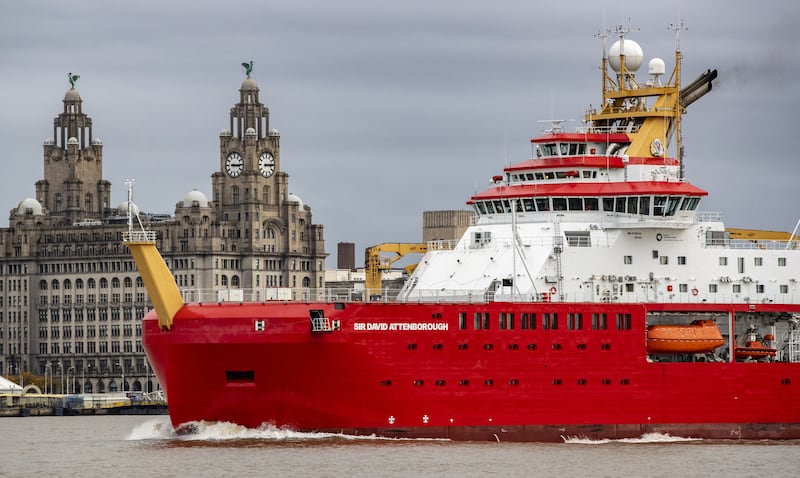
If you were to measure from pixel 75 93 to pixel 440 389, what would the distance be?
107 metres

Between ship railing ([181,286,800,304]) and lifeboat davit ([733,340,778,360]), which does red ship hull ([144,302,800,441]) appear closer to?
lifeboat davit ([733,340,778,360])

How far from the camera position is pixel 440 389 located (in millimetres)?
59156

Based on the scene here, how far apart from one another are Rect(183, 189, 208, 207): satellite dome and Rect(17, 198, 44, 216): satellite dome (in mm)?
14262

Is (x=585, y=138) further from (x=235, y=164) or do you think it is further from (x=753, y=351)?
(x=235, y=164)

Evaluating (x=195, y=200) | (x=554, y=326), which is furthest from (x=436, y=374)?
(x=195, y=200)

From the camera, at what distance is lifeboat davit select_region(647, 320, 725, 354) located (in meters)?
61.8

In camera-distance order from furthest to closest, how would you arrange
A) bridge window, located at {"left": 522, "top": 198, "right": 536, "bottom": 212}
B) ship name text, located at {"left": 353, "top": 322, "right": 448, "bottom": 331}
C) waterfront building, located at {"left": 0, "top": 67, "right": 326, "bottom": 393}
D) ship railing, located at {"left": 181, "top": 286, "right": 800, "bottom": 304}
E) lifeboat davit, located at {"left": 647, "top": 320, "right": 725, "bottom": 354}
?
waterfront building, located at {"left": 0, "top": 67, "right": 326, "bottom": 393} → bridge window, located at {"left": 522, "top": 198, "right": 536, "bottom": 212} → lifeboat davit, located at {"left": 647, "top": 320, "right": 725, "bottom": 354} → ship railing, located at {"left": 181, "top": 286, "right": 800, "bottom": 304} → ship name text, located at {"left": 353, "top": 322, "right": 448, "bottom": 331}

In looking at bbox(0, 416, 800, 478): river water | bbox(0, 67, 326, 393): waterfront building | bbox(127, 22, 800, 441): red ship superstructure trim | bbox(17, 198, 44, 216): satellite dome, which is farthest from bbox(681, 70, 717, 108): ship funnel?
bbox(17, 198, 44, 216): satellite dome

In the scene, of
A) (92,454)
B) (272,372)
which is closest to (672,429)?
(272,372)

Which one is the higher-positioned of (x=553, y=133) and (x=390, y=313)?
(x=553, y=133)

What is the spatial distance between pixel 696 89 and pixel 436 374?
62.4 ft

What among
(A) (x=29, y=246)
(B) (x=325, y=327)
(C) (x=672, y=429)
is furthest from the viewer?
(A) (x=29, y=246)

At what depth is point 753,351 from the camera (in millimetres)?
63562

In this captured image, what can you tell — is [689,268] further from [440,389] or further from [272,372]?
[272,372]
